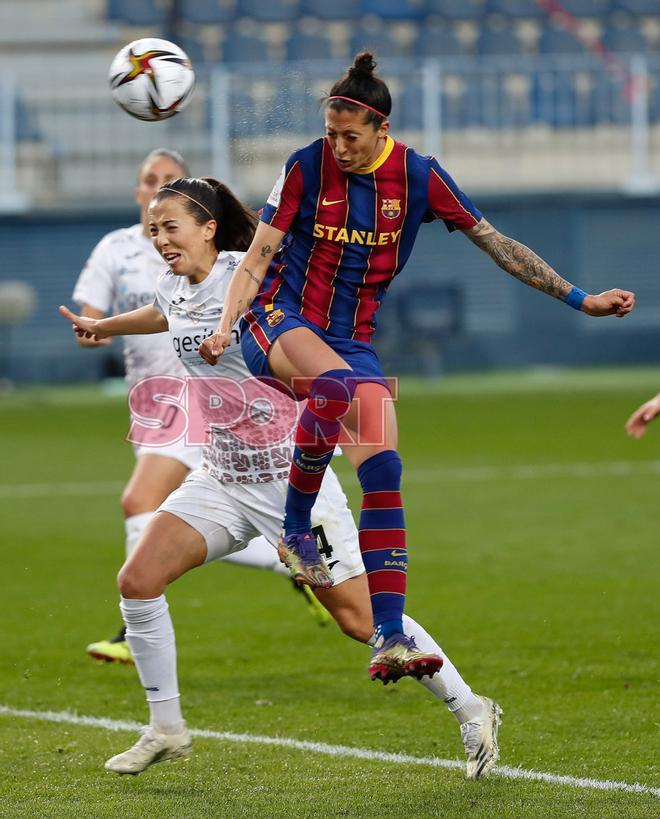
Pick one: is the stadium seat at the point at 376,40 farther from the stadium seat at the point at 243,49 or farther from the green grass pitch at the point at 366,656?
the green grass pitch at the point at 366,656

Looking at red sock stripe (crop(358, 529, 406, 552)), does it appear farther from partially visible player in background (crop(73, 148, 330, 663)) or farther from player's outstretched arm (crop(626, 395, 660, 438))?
partially visible player in background (crop(73, 148, 330, 663))

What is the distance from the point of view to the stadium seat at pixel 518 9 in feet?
97.6

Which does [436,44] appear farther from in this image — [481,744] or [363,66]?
[481,744]

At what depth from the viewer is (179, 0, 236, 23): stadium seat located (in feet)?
94.4

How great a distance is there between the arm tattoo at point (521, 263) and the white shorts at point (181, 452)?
238 centimetres

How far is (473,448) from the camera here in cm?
1616

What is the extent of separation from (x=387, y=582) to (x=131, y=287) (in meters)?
3.44

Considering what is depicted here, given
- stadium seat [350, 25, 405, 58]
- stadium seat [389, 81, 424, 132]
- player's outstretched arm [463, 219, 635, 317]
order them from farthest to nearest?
stadium seat [350, 25, 405, 58]
stadium seat [389, 81, 424, 132]
player's outstretched arm [463, 219, 635, 317]

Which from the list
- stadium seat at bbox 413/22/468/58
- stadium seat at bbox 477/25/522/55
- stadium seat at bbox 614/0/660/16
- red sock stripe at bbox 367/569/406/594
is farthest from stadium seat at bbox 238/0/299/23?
red sock stripe at bbox 367/569/406/594

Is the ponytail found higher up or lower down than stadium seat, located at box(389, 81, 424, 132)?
lower down

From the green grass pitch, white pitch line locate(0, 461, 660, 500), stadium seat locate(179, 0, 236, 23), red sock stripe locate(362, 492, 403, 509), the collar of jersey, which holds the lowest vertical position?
white pitch line locate(0, 461, 660, 500)

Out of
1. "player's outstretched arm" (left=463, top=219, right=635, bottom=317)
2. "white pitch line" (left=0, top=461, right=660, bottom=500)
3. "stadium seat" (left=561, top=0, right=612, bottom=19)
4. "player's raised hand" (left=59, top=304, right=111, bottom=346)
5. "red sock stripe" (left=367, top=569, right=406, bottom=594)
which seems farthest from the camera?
"stadium seat" (left=561, top=0, right=612, bottom=19)

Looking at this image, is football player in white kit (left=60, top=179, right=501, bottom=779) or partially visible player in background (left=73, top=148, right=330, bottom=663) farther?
partially visible player in background (left=73, top=148, right=330, bottom=663)

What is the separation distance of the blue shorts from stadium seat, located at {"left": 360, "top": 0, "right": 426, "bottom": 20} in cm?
2508
